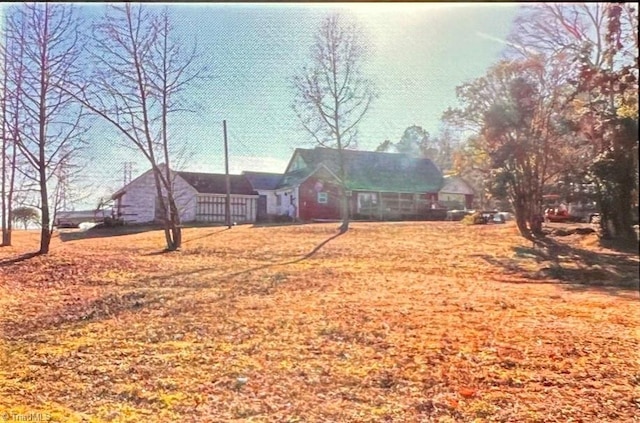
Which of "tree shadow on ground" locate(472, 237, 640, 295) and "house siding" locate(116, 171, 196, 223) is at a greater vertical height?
"house siding" locate(116, 171, 196, 223)

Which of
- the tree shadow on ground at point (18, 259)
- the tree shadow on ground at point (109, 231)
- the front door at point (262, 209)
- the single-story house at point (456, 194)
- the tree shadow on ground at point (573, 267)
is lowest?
the tree shadow on ground at point (573, 267)

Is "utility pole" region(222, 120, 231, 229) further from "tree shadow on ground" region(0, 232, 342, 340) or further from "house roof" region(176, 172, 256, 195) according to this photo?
"tree shadow on ground" region(0, 232, 342, 340)

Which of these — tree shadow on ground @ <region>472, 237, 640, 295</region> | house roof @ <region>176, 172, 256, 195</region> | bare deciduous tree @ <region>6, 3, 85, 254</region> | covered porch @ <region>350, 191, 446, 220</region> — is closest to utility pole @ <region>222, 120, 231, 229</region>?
house roof @ <region>176, 172, 256, 195</region>

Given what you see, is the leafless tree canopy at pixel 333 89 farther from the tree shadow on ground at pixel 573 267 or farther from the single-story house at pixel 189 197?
the tree shadow on ground at pixel 573 267

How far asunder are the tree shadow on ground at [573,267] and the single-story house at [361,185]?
103 centimetres

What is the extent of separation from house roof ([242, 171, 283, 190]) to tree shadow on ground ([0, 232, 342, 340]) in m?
0.68

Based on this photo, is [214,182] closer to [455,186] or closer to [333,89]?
[333,89]

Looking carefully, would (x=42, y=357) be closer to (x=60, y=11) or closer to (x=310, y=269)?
(x=60, y=11)

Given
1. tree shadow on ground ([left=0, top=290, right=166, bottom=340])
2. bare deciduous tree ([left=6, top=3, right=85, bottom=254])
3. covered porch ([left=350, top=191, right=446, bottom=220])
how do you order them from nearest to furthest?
tree shadow on ground ([left=0, top=290, right=166, bottom=340]) < bare deciduous tree ([left=6, top=3, right=85, bottom=254]) < covered porch ([left=350, top=191, right=446, bottom=220])

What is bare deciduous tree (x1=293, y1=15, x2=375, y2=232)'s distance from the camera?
2.50 m

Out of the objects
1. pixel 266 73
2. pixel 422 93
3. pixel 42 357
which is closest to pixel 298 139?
pixel 266 73

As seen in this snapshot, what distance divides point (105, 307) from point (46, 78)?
3.71 feet

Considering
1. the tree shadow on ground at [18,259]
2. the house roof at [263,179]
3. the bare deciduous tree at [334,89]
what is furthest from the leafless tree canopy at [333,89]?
the tree shadow on ground at [18,259]

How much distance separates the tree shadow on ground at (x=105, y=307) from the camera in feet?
6.42
